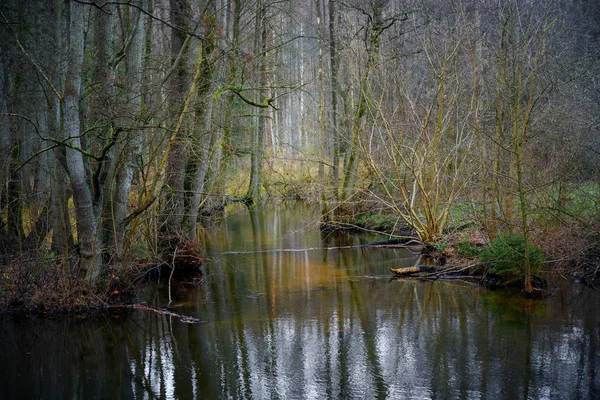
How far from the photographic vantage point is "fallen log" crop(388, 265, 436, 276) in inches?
523

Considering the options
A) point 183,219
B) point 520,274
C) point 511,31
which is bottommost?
A: point 520,274

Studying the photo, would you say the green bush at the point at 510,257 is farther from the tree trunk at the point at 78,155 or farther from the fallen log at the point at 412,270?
the tree trunk at the point at 78,155

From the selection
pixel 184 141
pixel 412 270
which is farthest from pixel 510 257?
pixel 184 141

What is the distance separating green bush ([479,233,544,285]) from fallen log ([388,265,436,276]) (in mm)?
1630

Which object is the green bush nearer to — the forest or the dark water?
the forest

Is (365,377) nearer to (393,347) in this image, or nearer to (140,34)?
(393,347)

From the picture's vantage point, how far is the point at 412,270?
13.3 metres

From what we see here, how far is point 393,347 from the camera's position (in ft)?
28.6

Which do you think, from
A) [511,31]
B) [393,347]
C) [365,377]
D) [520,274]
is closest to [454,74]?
[511,31]

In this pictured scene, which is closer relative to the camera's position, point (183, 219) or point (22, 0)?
point (22, 0)

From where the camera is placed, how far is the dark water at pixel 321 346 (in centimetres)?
740

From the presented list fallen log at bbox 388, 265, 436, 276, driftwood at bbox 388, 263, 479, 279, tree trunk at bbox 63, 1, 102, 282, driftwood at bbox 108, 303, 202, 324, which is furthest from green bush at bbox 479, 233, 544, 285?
tree trunk at bbox 63, 1, 102, 282

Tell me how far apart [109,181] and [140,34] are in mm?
2972

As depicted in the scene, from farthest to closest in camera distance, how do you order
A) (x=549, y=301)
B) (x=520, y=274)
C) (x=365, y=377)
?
1. (x=520, y=274)
2. (x=549, y=301)
3. (x=365, y=377)
